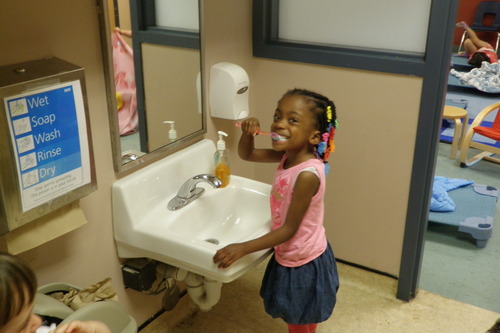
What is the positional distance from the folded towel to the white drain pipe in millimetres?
1688

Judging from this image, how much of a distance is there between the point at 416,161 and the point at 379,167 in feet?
0.63

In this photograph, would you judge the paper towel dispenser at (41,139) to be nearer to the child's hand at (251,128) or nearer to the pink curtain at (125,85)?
the pink curtain at (125,85)

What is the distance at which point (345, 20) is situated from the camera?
2.37 metres

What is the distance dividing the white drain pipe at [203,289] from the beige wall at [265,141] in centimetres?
25

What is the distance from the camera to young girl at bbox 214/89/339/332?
5.78 feet

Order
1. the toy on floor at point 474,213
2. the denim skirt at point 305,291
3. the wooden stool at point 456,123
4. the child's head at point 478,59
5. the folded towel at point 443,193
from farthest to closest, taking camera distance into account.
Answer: the child's head at point 478,59
the wooden stool at point 456,123
the folded towel at point 443,193
the toy on floor at point 474,213
the denim skirt at point 305,291

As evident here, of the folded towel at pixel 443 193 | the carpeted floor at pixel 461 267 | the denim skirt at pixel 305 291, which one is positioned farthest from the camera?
the folded towel at pixel 443 193

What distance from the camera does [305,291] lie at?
1.90 metres

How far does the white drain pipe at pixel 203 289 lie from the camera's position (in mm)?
2094

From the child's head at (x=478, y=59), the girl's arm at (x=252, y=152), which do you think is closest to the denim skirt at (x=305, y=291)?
the girl's arm at (x=252, y=152)

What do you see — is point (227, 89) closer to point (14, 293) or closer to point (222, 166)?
point (222, 166)

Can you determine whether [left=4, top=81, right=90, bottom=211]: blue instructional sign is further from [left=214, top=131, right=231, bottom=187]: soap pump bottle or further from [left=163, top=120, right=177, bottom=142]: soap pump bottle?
[left=214, top=131, right=231, bottom=187]: soap pump bottle

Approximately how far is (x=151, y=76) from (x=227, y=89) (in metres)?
0.36

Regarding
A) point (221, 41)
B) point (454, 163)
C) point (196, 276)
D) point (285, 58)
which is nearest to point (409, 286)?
point (196, 276)
